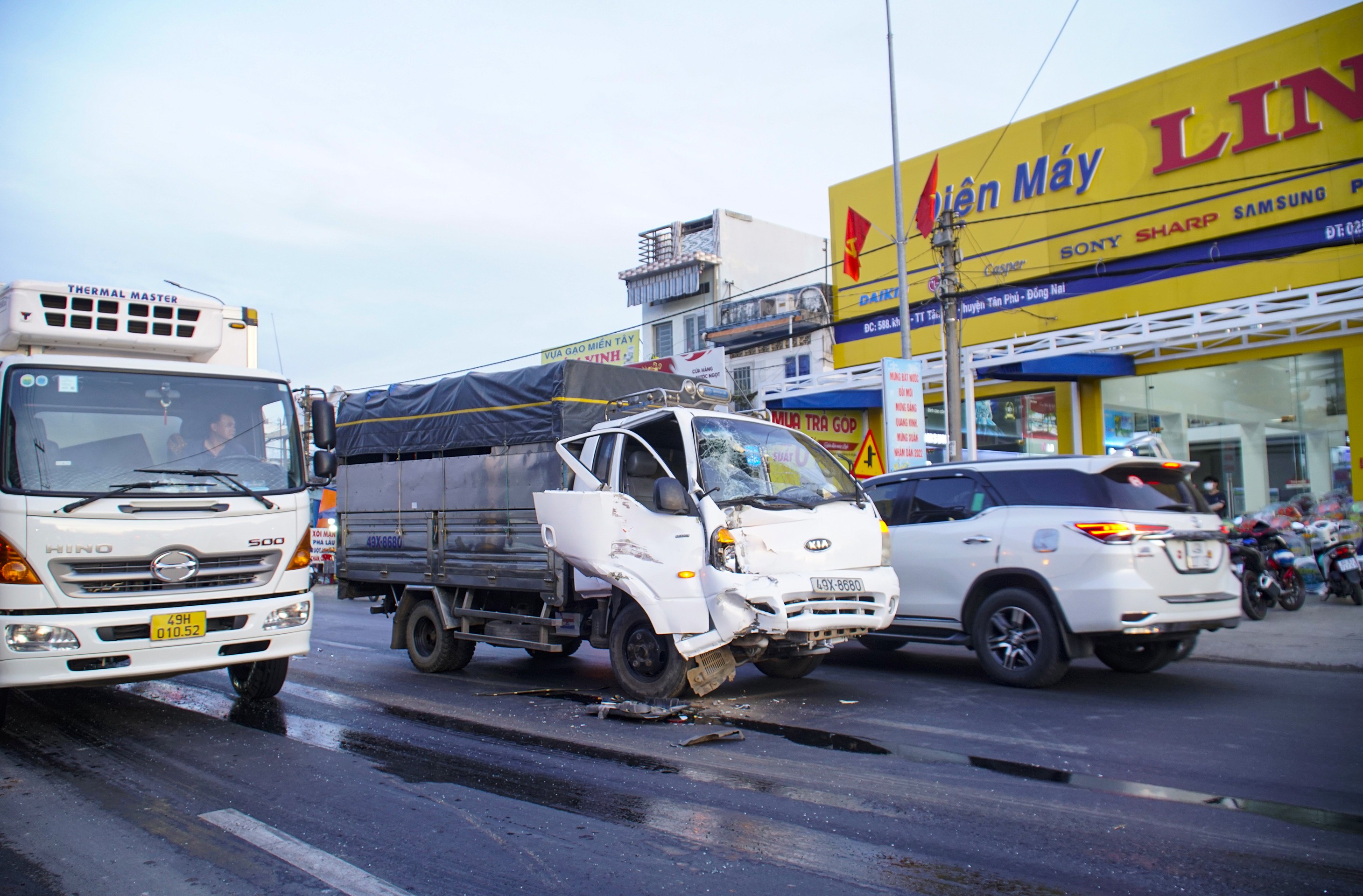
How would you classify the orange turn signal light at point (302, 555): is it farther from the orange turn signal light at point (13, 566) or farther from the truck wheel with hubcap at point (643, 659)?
the truck wheel with hubcap at point (643, 659)

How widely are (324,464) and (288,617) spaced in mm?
1231

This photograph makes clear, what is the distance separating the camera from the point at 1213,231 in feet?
55.7

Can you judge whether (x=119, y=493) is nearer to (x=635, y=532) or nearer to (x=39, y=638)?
(x=39, y=638)

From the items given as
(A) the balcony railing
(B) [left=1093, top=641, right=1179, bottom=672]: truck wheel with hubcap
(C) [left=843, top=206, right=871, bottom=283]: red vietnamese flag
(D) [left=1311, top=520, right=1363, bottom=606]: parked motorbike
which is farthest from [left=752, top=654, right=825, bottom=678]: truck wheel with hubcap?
(A) the balcony railing

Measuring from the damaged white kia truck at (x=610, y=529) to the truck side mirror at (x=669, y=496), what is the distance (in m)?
0.02

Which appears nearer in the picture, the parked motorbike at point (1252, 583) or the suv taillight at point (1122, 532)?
the suv taillight at point (1122, 532)

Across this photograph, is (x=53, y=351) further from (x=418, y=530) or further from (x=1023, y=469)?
(x=1023, y=469)

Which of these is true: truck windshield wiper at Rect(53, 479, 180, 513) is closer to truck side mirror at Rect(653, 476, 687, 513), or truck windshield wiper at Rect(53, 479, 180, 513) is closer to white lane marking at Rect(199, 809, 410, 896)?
white lane marking at Rect(199, 809, 410, 896)

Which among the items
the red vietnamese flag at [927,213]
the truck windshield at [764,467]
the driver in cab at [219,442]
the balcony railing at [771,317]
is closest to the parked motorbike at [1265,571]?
the truck windshield at [764,467]

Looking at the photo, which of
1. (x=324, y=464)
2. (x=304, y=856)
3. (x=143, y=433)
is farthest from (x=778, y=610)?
(x=143, y=433)

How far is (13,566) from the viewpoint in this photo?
5.77 m

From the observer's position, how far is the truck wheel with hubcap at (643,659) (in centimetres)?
708

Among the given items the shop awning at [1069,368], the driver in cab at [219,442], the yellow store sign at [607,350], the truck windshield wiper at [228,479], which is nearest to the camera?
the truck windshield wiper at [228,479]

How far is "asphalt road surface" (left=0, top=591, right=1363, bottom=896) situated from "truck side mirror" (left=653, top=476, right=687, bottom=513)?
1.59m
